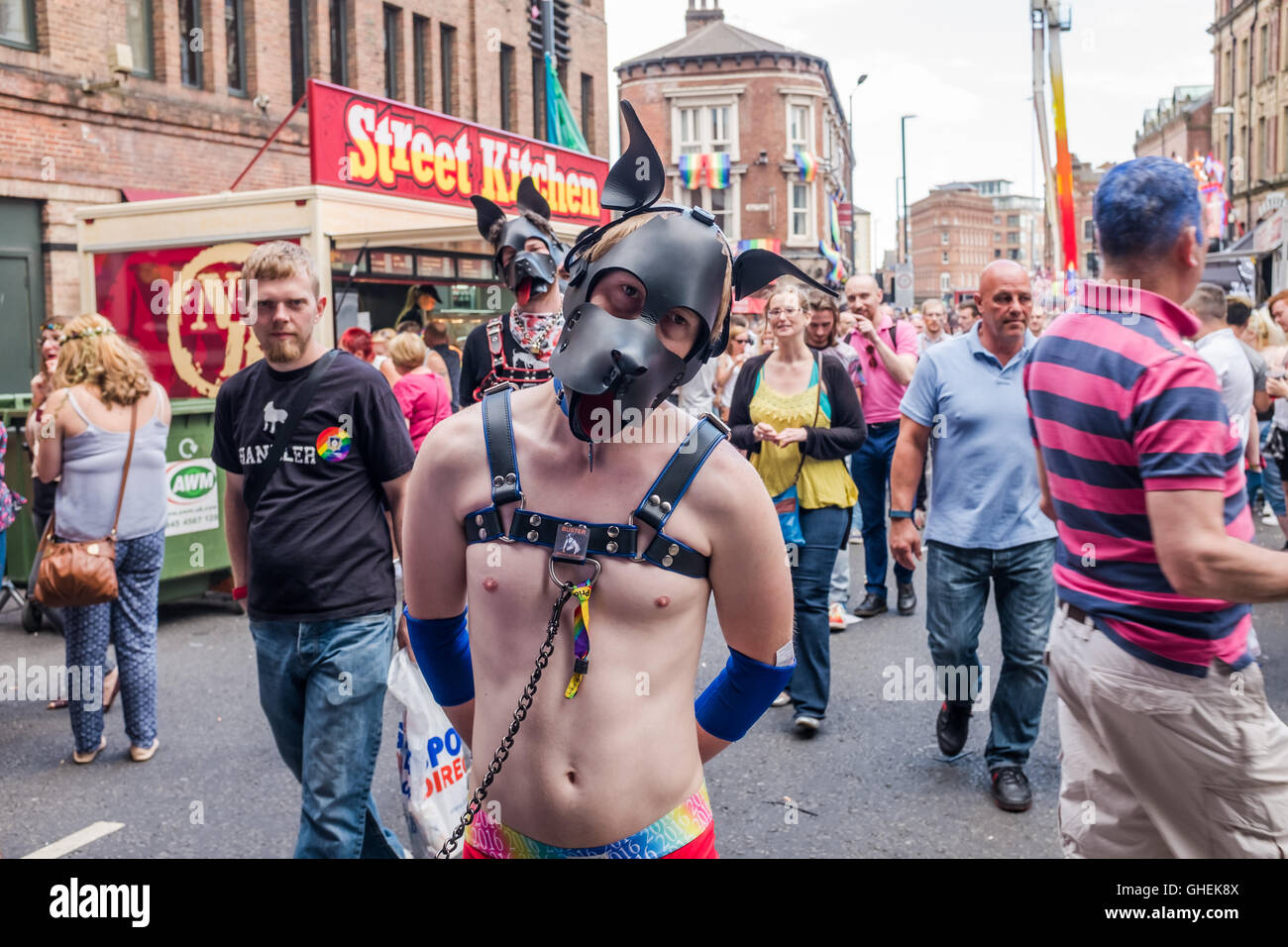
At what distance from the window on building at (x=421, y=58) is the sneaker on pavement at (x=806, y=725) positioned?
1961 cm

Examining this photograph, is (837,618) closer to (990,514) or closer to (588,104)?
(990,514)

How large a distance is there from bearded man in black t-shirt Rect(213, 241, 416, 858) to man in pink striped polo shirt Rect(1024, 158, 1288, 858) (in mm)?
1800

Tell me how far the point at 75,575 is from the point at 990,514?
152 inches

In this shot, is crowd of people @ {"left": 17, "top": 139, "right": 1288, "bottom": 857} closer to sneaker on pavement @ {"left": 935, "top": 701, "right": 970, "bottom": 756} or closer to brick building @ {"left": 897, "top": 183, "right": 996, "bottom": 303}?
sneaker on pavement @ {"left": 935, "top": 701, "right": 970, "bottom": 756}

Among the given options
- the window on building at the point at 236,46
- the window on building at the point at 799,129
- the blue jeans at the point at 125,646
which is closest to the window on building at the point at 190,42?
the window on building at the point at 236,46

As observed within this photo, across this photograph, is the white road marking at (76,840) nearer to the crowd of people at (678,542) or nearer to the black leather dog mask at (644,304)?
the crowd of people at (678,542)

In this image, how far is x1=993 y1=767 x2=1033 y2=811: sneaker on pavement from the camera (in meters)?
4.52

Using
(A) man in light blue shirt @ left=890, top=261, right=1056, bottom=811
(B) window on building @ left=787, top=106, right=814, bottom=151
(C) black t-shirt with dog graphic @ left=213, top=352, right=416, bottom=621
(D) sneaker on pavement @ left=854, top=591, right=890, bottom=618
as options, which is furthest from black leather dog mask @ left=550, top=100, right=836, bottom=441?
(B) window on building @ left=787, top=106, right=814, bottom=151

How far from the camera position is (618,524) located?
74.5 inches

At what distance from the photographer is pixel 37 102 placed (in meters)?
14.4

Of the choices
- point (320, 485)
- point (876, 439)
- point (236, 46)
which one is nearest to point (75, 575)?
point (320, 485)

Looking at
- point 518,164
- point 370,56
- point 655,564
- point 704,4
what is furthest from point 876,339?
point 704,4
